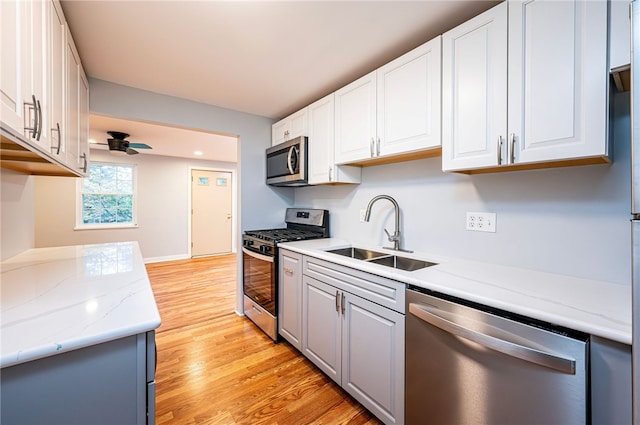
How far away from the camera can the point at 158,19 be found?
1.49 m

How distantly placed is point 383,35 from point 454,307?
1.58 metres

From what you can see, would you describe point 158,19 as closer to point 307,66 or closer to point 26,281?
point 307,66

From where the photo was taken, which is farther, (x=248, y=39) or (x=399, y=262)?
(x=399, y=262)

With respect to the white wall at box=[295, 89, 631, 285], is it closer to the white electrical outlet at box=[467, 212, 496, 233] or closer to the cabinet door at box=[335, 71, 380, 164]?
the white electrical outlet at box=[467, 212, 496, 233]

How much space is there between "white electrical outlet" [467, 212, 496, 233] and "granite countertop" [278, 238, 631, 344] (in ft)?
0.68

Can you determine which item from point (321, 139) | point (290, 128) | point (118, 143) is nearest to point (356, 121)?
point (321, 139)

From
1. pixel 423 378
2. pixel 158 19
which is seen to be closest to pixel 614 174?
pixel 423 378

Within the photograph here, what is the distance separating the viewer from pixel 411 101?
160 cm

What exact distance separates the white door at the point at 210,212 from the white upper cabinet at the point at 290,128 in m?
3.62

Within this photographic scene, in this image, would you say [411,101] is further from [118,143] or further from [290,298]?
[118,143]

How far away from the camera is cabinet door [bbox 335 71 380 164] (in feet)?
6.07

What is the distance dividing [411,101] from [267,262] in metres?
1.73

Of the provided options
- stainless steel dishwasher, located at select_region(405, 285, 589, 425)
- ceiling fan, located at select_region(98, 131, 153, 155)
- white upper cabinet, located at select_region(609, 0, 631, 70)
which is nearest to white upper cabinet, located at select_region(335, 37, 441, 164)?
white upper cabinet, located at select_region(609, 0, 631, 70)

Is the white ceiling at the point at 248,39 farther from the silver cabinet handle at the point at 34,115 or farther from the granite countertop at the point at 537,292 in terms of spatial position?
the granite countertop at the point at 537,292
